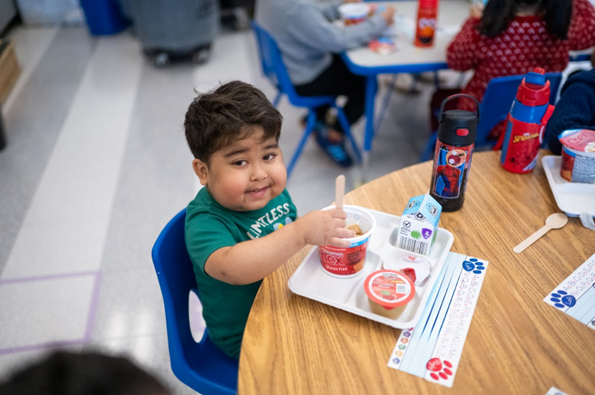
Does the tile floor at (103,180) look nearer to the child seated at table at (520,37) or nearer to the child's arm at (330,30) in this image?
the child's arm at (330,30)

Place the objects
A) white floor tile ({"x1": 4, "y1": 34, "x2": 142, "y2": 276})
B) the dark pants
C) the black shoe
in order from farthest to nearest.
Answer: the black shoe
the dark pants
white floor tile ({"x1": 4, "y1": 34, "x2": 142, "y2": 276})

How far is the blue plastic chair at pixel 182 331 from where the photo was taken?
100cm

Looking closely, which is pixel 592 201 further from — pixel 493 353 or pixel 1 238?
pixel 1 238

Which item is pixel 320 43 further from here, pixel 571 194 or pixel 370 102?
pixel 571 194

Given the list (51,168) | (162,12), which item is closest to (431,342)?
(51,168)

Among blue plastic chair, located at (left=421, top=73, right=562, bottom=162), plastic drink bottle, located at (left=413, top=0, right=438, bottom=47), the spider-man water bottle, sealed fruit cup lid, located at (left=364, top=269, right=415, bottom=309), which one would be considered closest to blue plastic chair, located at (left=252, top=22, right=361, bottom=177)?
plastic drink bottle, located at (left=413, top=0, right=438, bottom=47)

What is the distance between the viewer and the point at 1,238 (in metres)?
2.26

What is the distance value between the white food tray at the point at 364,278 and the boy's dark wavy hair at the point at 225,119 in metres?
0.29

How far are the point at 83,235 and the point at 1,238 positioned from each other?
1.32ft

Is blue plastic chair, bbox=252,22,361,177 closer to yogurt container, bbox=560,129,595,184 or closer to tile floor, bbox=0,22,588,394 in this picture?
tile floor, bbox=0,22,588,394

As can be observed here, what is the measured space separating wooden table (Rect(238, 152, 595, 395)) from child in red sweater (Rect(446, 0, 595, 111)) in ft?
3.77

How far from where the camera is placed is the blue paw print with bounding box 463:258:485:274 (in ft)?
3.02

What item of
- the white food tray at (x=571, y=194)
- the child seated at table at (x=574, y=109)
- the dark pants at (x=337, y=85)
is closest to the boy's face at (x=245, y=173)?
the white food tray at (x=571, y=194)

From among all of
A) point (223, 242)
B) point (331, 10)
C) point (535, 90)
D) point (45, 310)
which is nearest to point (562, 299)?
point (535, 90)
